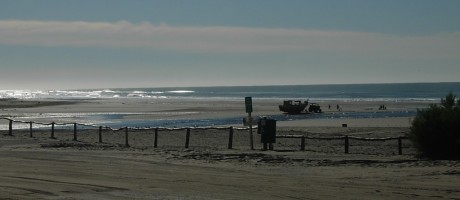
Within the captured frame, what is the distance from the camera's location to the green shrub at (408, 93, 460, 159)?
18531mm

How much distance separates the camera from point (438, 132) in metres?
18.8

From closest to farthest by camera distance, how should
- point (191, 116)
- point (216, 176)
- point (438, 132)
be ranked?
point (216, 176)
point (438, 132)
point (191, 116)

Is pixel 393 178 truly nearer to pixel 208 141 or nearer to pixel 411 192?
pixel 411 192

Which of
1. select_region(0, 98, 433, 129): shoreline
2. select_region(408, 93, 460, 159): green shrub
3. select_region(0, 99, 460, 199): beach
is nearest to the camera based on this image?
select_region(0, 99, 460, 199): beach

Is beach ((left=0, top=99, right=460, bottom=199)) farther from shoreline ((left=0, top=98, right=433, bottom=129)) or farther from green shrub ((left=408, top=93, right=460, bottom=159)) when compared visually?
shoreline ((left=0, top=98, right=433, bottom=129))

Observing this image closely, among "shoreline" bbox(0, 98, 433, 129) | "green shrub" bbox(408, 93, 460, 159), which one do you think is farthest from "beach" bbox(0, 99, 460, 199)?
"shoreline" bbox(0, 98, 433, 129)

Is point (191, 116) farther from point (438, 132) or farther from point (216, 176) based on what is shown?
point (216, 176)

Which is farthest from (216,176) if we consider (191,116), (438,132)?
(191,116)

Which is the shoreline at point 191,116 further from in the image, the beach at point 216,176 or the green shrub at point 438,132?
the beach at point 216,176

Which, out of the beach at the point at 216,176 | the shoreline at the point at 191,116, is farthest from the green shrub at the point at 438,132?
the shoreline at the point at 191,116

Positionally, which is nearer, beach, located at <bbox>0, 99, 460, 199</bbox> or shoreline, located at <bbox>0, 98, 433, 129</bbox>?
beach, located at <bbox>0, 99, 460, 199</bbox>

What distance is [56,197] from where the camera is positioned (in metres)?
12.3

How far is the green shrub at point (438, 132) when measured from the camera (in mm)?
18531

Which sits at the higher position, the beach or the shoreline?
the shoreline
